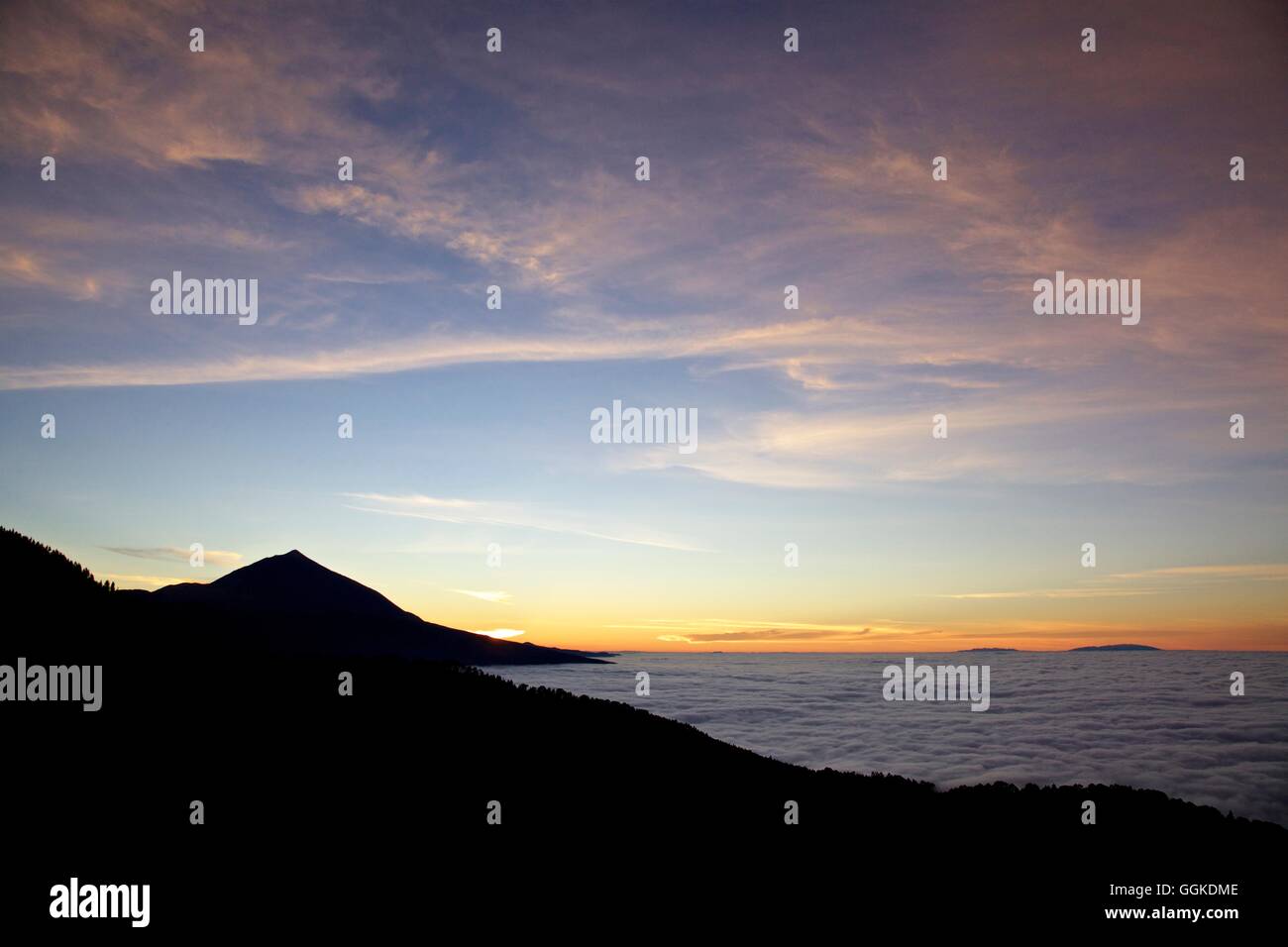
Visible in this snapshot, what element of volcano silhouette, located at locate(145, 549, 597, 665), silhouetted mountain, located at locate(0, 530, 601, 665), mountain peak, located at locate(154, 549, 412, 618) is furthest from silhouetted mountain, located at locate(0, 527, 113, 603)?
mountain peak, located at locate(154, 549, 412, 618)

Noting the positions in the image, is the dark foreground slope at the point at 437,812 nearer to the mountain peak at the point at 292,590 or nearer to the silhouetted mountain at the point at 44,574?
the silhouetted mountain at the point at 44,574

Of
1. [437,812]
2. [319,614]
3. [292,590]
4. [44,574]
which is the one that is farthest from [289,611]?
[437,812]

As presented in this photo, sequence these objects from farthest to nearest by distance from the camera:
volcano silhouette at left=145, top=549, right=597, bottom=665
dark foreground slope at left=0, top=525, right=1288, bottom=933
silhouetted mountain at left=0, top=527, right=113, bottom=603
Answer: volcano silhouette at left=145, top=549, right=597, bottom=665 → silhouetted mountain at left=0, top=527, right=113, bottom=603 → dark foreground slope at left=0, top=525, right=1288, bottom=933

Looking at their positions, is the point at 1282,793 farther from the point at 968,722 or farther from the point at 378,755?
the point at 378,755

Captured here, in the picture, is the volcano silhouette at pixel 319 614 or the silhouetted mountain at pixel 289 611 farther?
the volcano silhouette at pixel 319 614

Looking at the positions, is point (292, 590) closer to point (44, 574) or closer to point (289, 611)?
point (289, 611)

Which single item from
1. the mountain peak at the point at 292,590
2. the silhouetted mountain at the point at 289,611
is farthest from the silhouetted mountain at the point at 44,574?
the mountain peak at the point at 292,590

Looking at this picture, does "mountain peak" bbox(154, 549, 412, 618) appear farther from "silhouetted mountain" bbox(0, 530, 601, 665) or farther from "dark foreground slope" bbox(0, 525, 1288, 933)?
"dark foreground slope" bbox(0, 525, 1288, 933)

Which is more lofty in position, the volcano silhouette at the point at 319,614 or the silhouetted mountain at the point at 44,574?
the silhouetted mountain at the point at 44,574
